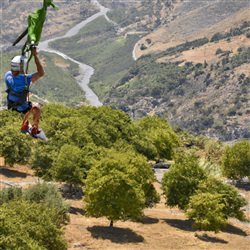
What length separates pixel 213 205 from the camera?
72500 mm

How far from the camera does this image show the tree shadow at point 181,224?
3084 inches

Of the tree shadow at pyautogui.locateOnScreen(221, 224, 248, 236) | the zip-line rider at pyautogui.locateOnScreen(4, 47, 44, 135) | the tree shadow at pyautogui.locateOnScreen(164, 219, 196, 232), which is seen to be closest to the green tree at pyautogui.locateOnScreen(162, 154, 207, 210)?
the tree shadow at pyautogui.locateOnScreen(164, 219, 196, 232)

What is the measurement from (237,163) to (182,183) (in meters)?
32.9

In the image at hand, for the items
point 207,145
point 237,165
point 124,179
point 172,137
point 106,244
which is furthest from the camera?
point 207,145

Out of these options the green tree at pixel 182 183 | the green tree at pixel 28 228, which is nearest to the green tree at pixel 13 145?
the green tree at pixel 182 183

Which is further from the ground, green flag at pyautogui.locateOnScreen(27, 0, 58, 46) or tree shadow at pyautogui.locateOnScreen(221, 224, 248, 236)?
green flag at pyautogui.locateOnScreen(27, 0, 58, 46)

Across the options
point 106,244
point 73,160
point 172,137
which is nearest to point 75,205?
point 73,160

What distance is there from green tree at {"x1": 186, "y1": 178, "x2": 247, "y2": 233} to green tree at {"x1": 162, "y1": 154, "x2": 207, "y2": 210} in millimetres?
1361

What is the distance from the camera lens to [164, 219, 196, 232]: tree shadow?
78325 millimetres

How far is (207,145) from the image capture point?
469 ft

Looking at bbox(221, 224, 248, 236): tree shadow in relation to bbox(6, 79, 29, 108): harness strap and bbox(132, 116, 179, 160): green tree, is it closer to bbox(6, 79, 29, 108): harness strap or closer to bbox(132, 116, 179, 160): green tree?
bbox(132, 116, 179, 160): green tree

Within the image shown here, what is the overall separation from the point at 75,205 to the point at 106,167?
48.2 feet

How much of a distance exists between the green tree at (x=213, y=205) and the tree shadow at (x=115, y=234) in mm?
9433

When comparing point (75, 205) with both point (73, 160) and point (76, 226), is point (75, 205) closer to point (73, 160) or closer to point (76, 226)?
point (73, 160)
